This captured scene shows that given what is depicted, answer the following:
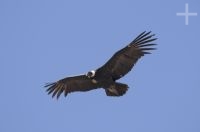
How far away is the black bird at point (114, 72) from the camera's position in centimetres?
2838

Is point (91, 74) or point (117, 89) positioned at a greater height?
point (91, 74)

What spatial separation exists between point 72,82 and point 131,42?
2692 mm

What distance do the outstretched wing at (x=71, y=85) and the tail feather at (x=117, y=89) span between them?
1063mm

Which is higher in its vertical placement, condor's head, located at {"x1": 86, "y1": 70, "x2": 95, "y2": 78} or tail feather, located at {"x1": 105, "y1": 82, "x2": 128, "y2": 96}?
condor's head, located at {"x1": 86, "y1": 70, "x2": 95, "y2": 78}

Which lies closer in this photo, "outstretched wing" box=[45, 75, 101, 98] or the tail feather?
the tail feather

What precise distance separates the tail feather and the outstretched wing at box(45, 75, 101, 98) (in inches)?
41.8

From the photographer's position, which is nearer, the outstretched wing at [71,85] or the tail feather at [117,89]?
the tail feather at [117,89]

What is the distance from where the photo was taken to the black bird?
28375mm

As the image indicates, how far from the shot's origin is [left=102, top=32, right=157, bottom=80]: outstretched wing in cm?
2831

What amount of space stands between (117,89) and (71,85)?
6.93ft

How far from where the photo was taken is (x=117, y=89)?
28.5 m

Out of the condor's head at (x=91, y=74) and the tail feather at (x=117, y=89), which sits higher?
the condor's head at (x=91, y=74)

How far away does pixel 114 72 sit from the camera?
2888 cm

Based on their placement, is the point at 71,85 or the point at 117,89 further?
the point at 71,85
